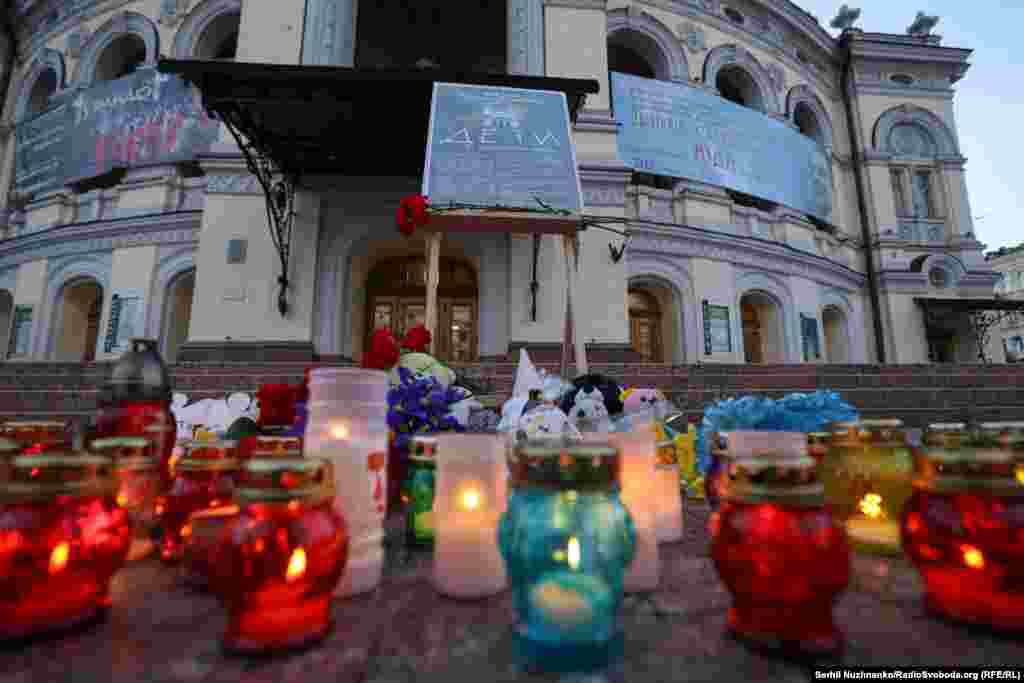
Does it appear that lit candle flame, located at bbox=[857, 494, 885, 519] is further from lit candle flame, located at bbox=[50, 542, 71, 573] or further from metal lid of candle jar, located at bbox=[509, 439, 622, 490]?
lit candle flame, located at bbox=[50, 542, 71, 573]

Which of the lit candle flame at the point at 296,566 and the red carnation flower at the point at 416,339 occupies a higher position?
the red carnation flower at the point at 416,339

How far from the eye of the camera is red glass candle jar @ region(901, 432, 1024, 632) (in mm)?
702

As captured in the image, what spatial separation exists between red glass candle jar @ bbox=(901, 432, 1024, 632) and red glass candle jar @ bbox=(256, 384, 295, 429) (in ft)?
5.53

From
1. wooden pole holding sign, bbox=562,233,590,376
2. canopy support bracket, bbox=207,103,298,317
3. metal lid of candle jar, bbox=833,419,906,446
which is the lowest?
metal lid of candle jar, bbox=833,419,906,446

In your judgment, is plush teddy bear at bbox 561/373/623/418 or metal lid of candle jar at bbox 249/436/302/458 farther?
plush teddy bear at bbox 561/373/623/418

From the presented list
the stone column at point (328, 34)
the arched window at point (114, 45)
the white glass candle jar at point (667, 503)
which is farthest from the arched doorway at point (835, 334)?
the arched window at point (114, 45)

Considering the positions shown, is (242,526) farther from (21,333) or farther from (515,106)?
(21,333)

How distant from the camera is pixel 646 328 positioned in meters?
10.3

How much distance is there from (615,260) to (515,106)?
242 cm

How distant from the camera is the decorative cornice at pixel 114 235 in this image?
9078 millimetres

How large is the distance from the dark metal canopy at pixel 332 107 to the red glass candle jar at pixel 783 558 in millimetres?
5251

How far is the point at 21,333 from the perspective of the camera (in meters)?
9.55

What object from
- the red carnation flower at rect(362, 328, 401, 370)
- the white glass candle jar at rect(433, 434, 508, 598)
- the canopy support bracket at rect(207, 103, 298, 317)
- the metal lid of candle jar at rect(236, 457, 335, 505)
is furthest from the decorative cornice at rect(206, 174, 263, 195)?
the metal lid of candle jar at rect(236, 457, 335, 505)

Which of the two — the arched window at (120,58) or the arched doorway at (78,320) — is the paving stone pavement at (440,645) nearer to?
the arched doorway at (78,320)
